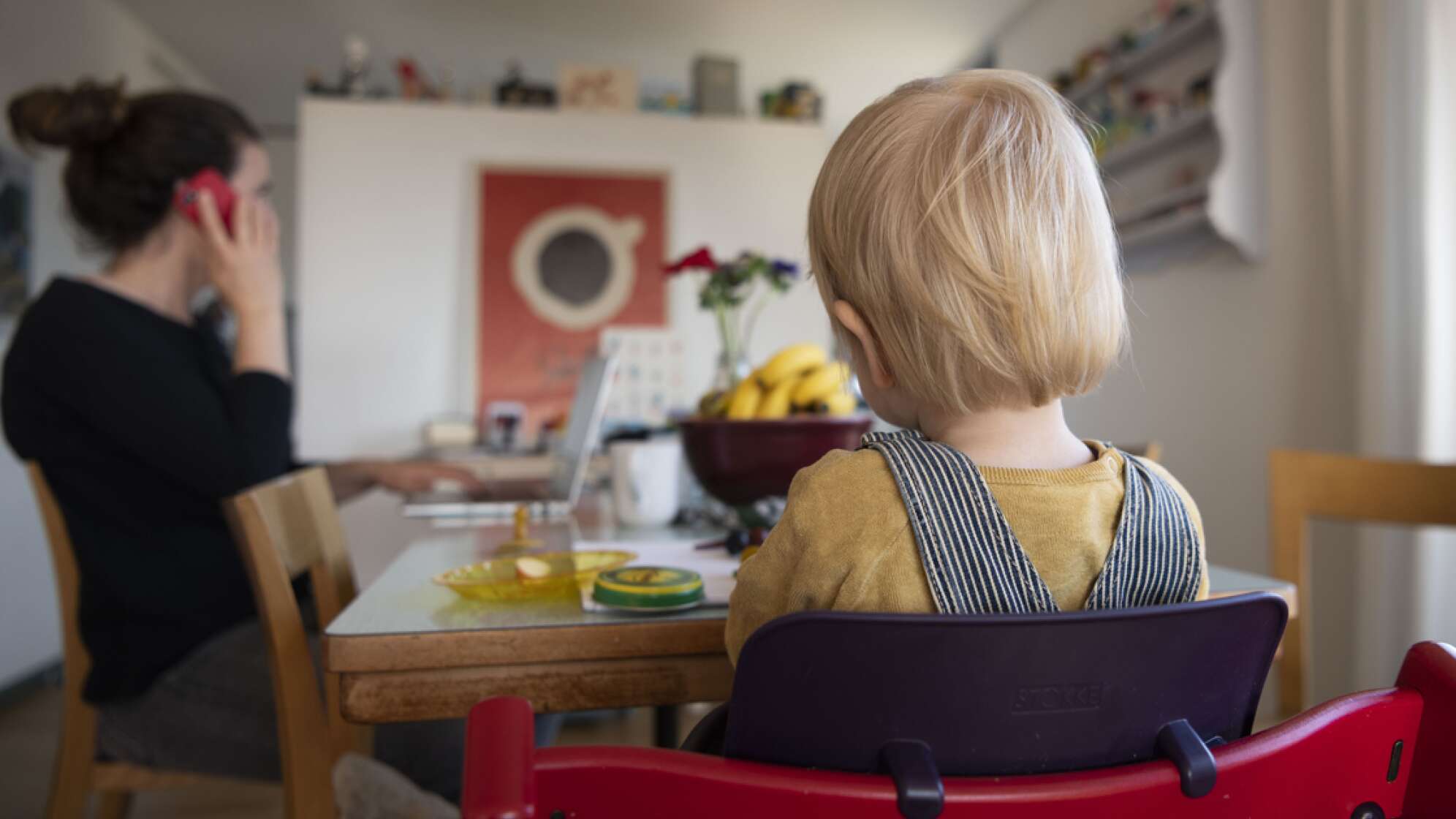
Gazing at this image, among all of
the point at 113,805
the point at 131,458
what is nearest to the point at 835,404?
the point at 131,458

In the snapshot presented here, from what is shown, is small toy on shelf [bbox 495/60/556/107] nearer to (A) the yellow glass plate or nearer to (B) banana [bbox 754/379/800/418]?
(B) banana [bbox 754/379/800/418]

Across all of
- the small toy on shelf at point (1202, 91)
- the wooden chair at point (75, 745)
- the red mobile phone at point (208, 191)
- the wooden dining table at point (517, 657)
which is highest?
the small toy on shelf at point (1202, 91)

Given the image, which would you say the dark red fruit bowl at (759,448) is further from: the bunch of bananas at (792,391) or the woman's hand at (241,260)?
the woman's hand at (241,260)

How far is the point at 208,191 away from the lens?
152cm

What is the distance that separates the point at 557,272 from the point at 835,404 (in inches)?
107

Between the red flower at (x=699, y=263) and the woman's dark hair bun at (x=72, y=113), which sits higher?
the woman's dark hair bun at (x=72, y=113)

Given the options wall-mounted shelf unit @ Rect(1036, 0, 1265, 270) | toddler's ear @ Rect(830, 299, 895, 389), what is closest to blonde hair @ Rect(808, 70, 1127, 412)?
toddler's ear @ Rect(830, 299, 895, 389)

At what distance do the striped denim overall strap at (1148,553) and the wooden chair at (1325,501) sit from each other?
0.85 meters

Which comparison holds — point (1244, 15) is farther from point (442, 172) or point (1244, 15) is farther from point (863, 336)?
point (442, 172)

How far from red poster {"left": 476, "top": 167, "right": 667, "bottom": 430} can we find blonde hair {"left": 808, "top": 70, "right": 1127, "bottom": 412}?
123 inches

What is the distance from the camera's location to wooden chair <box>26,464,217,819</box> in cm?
124

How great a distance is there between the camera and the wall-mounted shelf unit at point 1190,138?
244 centimetres

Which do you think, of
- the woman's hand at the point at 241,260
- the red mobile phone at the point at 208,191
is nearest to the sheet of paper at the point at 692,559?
the woman's hand at the point at 241,260

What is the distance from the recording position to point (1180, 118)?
263 cm
